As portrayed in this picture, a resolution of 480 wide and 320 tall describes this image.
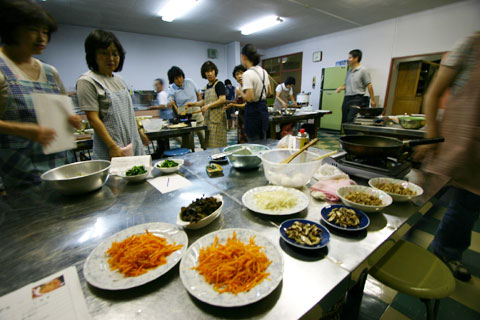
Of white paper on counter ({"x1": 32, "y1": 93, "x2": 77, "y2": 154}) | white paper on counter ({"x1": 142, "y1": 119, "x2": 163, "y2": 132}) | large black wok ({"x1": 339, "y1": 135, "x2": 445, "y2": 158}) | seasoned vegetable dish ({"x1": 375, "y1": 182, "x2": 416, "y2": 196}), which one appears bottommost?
seasoned vegetable dish ({"x1": 375, "y1": 182, "x2": 416, "y2": 196})

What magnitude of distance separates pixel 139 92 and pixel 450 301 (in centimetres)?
860

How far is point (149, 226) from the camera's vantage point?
868mm

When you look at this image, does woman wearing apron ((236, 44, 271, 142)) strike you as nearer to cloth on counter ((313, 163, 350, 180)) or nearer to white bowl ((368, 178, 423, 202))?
cloth on counter ((313, 163, 350, 180))

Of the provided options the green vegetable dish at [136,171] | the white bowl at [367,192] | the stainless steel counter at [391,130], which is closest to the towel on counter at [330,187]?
the white bowl at [367,192]

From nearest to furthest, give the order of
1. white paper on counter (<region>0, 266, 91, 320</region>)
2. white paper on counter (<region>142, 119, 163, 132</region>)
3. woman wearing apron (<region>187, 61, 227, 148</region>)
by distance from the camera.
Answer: white paper on counter (<region>0, 266, 91, 320</region>) < white paper on counter (<region>142, 119, 163, 132</region>) < woman wearing apron (<region>187, 61, 227, 148</region>)

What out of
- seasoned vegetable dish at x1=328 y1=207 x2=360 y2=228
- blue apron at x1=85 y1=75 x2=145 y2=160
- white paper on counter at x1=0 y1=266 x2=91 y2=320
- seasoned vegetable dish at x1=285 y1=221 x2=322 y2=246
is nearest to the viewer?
white paper on counter at x1=0 y1=266 x2=91 y2=320

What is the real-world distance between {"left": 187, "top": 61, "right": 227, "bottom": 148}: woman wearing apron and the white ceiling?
2296mm

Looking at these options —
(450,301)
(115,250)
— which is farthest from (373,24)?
Answer: (115,250)

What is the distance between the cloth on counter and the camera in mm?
1273

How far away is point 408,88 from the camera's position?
6.58 meters

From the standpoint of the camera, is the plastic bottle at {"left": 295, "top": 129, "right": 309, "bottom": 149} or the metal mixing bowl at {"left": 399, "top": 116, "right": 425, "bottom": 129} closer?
the plastic bottle at {"left": 295, "top": 129, "right": 309, "bottom": 149}

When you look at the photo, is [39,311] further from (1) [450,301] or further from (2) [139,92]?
(2) [139,92]

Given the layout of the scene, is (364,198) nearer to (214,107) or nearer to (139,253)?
(139,253)

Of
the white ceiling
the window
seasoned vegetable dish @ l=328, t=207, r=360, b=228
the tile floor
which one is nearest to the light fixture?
the white ceiling
